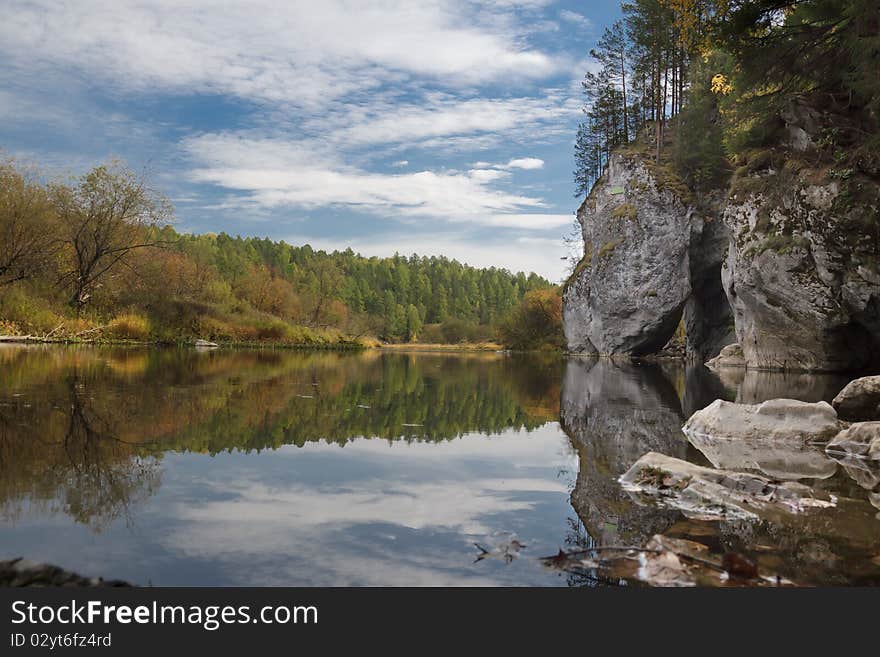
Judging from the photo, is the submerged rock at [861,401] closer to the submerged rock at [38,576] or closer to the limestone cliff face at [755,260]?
the limestone cliff face at [755,260]

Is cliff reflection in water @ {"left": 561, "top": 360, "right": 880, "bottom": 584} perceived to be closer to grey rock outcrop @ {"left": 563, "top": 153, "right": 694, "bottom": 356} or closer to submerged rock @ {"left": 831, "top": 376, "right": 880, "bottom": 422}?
submerged rock @ {"left": 831, "top": 376, "right": 880, "bottom": 422}

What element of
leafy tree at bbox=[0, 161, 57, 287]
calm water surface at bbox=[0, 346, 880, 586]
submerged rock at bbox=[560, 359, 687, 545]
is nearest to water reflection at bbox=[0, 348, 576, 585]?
calm water surface at bbox=[0, 346, 880, 586]

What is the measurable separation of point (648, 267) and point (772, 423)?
3286 cm

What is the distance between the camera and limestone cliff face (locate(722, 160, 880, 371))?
19.0 meters

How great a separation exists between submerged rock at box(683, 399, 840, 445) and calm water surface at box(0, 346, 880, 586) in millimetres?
→ 579

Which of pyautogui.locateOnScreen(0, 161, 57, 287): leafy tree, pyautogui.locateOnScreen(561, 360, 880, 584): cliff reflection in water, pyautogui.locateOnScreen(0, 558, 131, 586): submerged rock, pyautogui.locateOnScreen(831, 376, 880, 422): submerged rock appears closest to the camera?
pyautogui.locateOnScreen(0, 558, 131, 586): submerged rock

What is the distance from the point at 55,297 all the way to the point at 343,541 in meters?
34.1

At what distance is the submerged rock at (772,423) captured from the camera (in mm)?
8602

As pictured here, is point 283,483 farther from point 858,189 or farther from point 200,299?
point 200,299

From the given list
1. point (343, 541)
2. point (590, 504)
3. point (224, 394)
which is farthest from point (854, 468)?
point (224, 394)

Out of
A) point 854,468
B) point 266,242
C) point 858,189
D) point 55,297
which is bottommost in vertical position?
point 854,468

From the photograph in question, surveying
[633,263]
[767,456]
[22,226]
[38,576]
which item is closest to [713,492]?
[767,456]

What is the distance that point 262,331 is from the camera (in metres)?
45.2

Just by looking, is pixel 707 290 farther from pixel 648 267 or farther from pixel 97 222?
pixel 97 222
